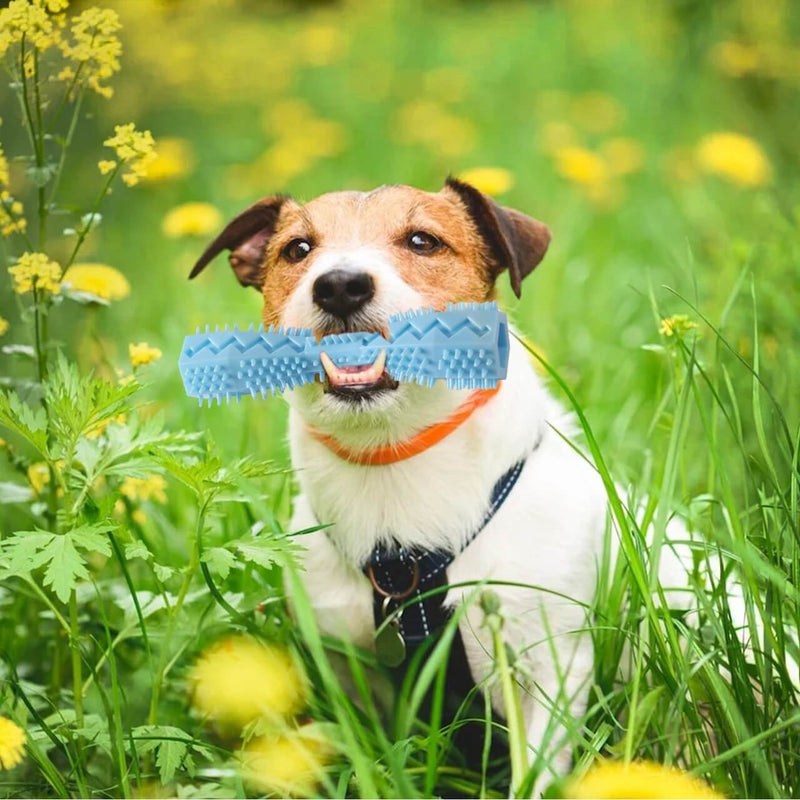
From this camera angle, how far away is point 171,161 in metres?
4.86

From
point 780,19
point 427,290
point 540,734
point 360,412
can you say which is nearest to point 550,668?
point 540,734

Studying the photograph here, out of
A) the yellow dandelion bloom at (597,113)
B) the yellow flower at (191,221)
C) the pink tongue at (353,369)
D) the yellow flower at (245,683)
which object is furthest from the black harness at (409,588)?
the yellow dandelion bloom at (597,113)

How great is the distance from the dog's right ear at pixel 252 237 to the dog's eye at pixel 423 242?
47 centimetres

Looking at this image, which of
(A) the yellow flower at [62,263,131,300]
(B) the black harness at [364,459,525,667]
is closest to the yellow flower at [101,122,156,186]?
(A) the yellow flower at [62,263,131,300]

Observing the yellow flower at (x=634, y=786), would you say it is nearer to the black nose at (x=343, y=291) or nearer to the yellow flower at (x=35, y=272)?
the black nose at (x=343, y=291)

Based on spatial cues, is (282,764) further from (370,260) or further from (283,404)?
(283,404)

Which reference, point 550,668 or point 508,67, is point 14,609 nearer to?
point 550,668

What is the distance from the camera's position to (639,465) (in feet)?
11.7

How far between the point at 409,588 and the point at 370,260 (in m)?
0.75

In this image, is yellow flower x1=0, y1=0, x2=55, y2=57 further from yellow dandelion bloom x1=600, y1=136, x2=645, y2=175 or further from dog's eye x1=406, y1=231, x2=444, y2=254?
yellow dandelion bloom x1=600, y1=136, x2=645, y2=175

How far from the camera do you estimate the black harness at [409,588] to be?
2439mm

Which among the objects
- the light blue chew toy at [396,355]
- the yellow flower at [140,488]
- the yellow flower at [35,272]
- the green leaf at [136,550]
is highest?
the yellow flower at [35,272]

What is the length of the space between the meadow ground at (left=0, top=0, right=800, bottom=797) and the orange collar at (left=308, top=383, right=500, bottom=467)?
26 cm

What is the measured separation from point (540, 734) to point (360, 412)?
2.60 ft
